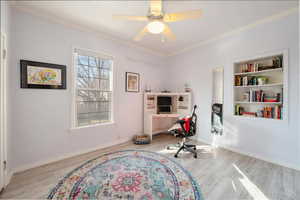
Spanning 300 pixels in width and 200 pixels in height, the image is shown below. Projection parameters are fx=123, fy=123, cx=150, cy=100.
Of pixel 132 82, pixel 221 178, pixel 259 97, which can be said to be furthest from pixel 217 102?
pixel 132 82

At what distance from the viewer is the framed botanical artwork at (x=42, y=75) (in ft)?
6.65

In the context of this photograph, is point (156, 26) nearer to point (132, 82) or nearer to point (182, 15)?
point (182, 15)

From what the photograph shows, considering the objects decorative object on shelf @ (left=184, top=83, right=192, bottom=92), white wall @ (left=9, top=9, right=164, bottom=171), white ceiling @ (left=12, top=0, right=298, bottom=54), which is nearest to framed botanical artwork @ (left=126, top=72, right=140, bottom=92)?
white wall @ (left=9, top=9, right=164, bottom=171)

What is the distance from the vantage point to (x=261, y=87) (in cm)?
257

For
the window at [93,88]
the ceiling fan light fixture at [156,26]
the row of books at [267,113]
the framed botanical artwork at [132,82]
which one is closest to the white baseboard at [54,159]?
the window at [93,88]

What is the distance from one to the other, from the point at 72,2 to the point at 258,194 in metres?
3.77

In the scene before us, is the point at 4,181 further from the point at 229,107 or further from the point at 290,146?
the point at 290,146

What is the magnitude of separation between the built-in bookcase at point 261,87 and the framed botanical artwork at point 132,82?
2.40 meters

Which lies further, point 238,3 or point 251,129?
point 251,129

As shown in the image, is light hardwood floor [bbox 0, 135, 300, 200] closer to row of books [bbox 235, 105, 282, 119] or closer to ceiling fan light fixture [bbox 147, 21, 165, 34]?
row of books [bbox 235, 105, 282, 119]

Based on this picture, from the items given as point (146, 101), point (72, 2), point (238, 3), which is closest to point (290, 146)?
point (238, 3)

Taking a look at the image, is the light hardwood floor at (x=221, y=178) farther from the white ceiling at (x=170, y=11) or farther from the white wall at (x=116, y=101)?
the white ceiling at (x=170, y=11)

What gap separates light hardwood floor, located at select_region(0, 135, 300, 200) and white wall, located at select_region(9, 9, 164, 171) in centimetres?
29

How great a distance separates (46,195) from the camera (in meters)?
1.49
